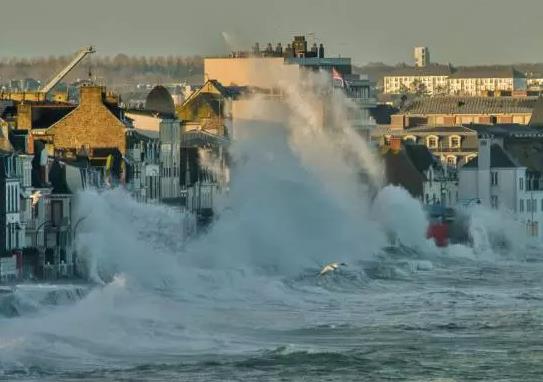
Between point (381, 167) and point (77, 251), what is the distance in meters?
51.5

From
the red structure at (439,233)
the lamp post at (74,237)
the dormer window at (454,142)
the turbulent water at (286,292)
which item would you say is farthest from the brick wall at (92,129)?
the dormer window at (454,142)

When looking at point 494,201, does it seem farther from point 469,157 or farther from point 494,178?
point 469,157

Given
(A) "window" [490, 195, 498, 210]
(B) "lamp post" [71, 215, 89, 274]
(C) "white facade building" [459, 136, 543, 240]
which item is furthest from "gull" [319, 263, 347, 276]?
(C) "white facade building" [459, 136, 543, 240]

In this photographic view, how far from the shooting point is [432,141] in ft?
535

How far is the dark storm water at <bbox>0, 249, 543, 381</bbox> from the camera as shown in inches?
2977

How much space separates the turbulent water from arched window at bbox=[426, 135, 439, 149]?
1162 cm

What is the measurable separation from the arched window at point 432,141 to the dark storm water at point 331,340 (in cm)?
4763

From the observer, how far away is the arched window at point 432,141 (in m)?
162

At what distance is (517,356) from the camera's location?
268ft

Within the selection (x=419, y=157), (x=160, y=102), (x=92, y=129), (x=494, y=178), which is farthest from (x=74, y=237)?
(x=494, y=178)

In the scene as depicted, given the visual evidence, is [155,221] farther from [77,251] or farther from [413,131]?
[413,131]

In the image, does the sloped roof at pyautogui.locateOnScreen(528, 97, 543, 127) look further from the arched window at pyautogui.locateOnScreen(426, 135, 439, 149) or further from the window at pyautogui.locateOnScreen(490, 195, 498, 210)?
the window at pyautogui.locateOnScreen(490, 195, 498, 210)

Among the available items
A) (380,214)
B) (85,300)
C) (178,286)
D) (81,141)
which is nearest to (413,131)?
(380,214)

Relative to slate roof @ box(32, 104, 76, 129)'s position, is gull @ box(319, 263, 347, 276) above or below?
below
